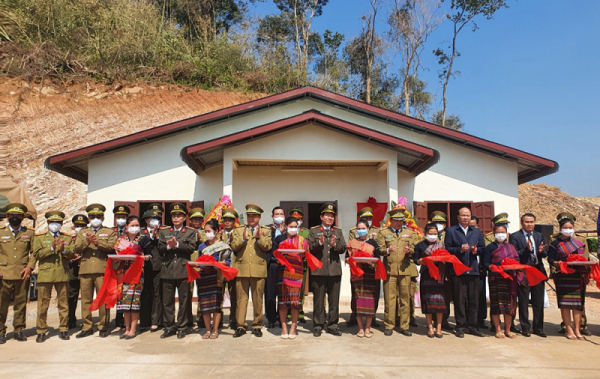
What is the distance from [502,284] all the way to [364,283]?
2.00 m

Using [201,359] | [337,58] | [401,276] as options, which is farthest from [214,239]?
[337,58]

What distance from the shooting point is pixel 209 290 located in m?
6.38

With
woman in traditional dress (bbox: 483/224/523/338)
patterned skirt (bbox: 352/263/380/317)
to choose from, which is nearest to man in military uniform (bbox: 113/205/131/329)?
patterned skirt (bbox: 352/263/380/317)

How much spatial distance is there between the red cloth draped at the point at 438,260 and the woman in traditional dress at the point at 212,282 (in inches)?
114

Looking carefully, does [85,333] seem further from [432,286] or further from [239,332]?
[432,286]

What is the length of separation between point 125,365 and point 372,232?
3.80 m

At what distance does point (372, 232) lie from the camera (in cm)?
678

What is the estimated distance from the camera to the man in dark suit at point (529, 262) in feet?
21.5

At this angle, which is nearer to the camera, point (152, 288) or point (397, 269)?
point (397, 269)

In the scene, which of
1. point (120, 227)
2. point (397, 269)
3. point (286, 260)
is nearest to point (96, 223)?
point (120, 227)

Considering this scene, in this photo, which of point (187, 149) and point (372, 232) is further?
point (187, 149)

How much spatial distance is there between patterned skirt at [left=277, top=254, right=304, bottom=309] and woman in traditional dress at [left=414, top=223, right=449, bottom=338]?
1762mm

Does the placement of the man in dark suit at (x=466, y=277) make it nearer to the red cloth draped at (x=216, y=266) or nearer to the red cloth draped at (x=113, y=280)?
the red cloth draped at (x=216, y=266)

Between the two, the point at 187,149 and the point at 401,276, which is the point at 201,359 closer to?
the point at 401,276
